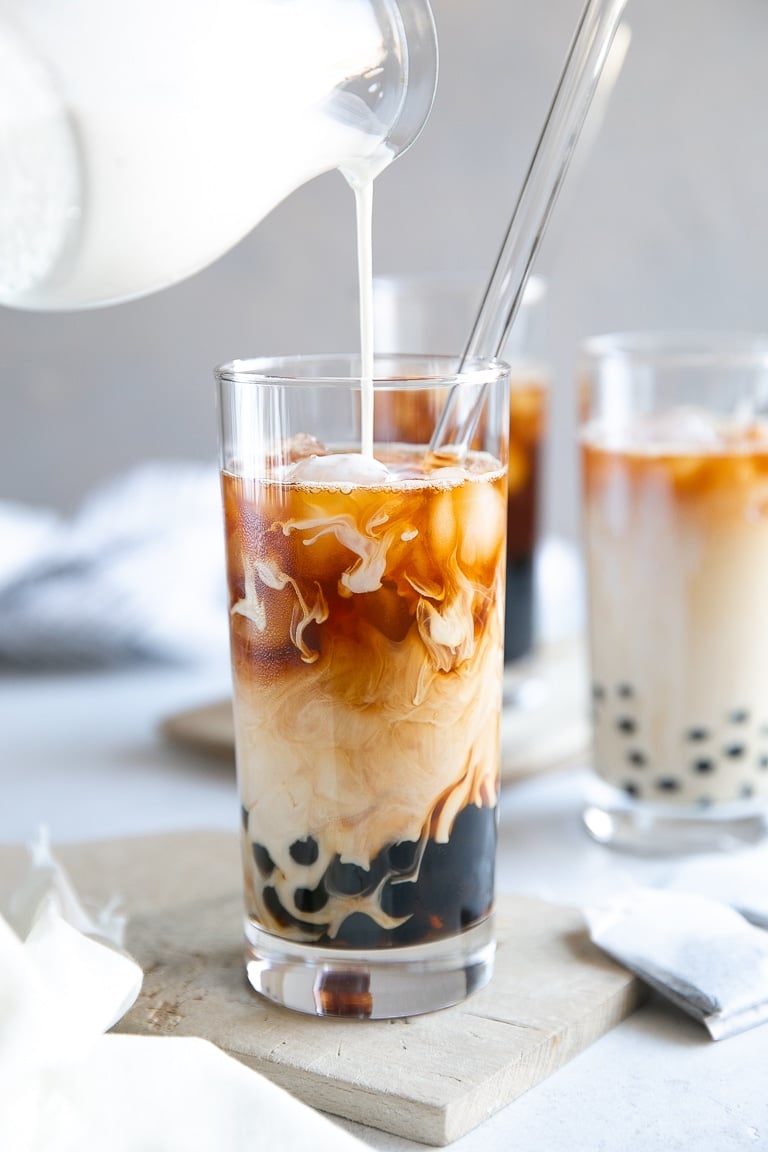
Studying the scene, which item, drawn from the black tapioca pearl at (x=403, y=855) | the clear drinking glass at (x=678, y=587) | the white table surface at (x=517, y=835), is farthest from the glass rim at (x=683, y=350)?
the black tapioca pearl at (x=403, y=855)

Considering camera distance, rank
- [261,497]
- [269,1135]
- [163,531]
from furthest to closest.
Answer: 1. [163,531]
2. [261,497]
3. [269,1135]

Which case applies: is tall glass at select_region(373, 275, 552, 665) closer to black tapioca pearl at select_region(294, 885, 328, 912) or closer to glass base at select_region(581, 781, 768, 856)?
glass base at select_region(581, 781, 768, 856)

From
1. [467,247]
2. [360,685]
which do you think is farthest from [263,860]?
[467,247]

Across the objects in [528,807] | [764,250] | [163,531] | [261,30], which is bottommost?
[528,807]

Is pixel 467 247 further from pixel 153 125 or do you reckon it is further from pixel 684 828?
pixel 153 125

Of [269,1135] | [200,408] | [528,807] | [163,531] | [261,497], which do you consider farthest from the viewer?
[200,408]

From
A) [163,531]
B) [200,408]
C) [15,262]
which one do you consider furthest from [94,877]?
[200,408]

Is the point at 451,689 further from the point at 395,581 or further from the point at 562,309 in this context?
the point at 562,309
